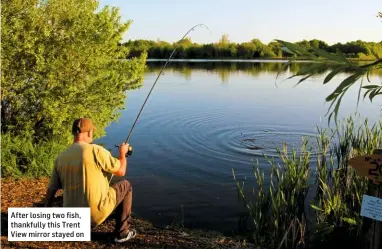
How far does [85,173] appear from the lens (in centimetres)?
414

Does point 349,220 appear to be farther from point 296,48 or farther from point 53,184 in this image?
point 53,184

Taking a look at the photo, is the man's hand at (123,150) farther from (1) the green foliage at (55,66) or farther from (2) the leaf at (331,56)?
(1) the green foliage at (55,66)

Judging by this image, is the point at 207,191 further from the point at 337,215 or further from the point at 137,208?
the point at 337,215

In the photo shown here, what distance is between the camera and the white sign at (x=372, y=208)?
384 cm

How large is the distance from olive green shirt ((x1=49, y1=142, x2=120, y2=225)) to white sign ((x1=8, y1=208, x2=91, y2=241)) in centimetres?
36

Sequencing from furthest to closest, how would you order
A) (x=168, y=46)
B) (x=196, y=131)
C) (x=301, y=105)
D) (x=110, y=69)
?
(x=168, y=46)
(x=301, y=105)
(x=196, y=131)
(x=110, y=69)

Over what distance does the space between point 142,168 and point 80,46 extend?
11.5 feet

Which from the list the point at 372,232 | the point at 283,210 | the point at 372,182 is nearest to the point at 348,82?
the point at 372,182

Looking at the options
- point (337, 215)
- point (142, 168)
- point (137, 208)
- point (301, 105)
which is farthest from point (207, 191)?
point (301, 105)

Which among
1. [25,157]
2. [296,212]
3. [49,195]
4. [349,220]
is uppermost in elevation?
[49,195]

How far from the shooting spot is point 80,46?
8.11 metres

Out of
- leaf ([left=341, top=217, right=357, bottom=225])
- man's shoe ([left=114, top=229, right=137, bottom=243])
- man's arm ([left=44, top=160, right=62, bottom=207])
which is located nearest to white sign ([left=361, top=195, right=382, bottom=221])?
leaf ([left=341, top=217, right=357, bottom=225])

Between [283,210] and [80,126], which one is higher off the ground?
[80,126]

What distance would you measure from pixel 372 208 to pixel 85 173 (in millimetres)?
2996
